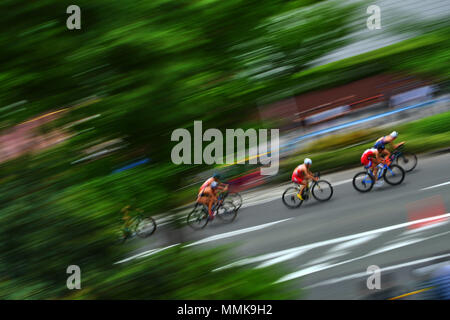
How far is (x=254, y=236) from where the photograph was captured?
92.3 inches

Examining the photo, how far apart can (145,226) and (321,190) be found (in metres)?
1.20

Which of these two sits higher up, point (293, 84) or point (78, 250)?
point (293, 84)

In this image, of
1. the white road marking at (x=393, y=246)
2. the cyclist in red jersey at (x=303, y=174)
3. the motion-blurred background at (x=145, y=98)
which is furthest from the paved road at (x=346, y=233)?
the motion-blurred background at (x=145, y=98)

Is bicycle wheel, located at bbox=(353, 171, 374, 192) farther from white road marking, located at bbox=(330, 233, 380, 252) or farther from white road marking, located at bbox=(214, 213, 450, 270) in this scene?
white road marking, located at bbox=(330, 233, 380, 252)

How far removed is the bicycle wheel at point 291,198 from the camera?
2309 millimetres

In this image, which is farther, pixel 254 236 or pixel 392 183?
pixel 392 183

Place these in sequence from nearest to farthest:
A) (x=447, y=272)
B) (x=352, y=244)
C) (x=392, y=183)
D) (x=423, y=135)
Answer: (x=423, y=135)
(x=447, y=272)
(x=392, y=183)
(x=352, y=244)

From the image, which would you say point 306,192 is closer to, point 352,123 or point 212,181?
point 352,123

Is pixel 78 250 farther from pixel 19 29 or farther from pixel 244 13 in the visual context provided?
pixel 244 13

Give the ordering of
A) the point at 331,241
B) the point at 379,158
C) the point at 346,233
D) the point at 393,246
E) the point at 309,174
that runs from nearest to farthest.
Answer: the point at 309,174 < the point at 379,158 < the point at 346,233 < the point at 331,241 < the point at 393,246

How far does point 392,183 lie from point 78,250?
2584mm

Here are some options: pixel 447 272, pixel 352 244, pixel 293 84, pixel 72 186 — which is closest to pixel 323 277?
pixel 352 244

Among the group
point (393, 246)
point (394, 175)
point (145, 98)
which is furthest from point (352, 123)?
point (393, 246)

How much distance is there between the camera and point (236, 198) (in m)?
2.09
